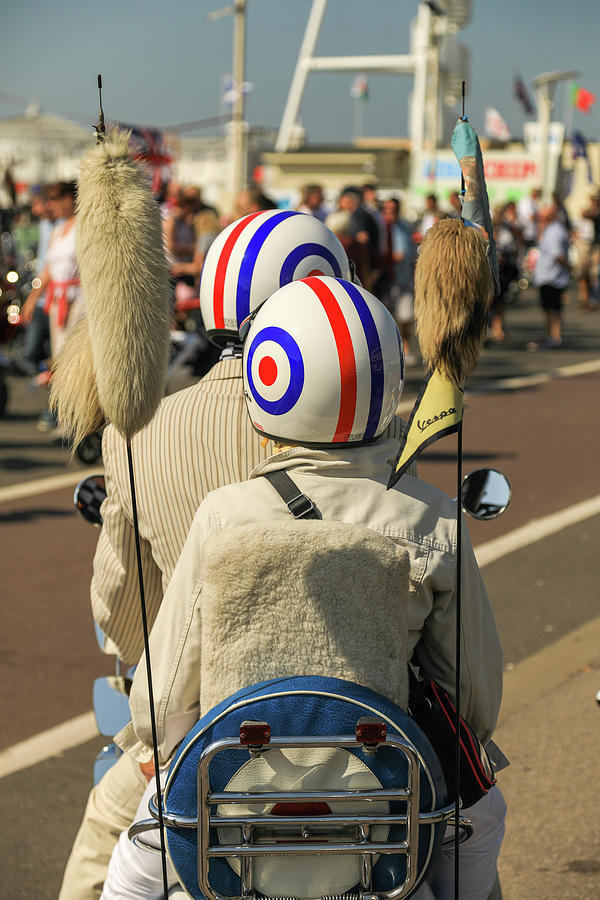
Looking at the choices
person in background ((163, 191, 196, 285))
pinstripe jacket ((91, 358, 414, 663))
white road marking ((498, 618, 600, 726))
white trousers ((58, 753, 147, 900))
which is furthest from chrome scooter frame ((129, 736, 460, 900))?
person in background ((163, 191, 196, 285))

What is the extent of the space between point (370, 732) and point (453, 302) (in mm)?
671

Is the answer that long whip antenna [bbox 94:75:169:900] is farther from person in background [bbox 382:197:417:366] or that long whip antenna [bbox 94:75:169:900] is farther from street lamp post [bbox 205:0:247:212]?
street lamp post [bbox 205:0:247:212]

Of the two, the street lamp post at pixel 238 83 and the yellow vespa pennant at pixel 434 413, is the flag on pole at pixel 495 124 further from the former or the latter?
the yellow vespa pennant at pixel 434 413

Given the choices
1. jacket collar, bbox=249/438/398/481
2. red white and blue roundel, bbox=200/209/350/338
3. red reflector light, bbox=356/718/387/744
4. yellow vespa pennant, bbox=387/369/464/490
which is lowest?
red reflector light, bbox=356/718/387/744

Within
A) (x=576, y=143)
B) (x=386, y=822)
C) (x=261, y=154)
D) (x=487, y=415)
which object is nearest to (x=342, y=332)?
(x=386, y=822)

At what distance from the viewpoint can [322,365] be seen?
79.6 inches

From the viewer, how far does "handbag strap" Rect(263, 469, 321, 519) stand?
6.48 feet

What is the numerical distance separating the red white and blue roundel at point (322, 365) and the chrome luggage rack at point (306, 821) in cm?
57

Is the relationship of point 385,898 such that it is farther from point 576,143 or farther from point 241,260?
point 576,143

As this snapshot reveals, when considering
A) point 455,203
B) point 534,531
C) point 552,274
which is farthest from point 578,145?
point 455,203

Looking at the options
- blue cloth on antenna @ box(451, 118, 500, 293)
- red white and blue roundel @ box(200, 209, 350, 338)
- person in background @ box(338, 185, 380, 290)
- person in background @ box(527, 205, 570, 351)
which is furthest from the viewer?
person in background @ box(527, 205, 570, 351)

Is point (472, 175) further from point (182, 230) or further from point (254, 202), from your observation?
point (182, 230)

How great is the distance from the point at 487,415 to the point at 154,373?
915 cm

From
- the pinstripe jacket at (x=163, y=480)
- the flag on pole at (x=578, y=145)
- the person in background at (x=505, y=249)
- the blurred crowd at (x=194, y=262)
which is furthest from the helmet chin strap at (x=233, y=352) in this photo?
the flag on pole at (x=578, y=145)
